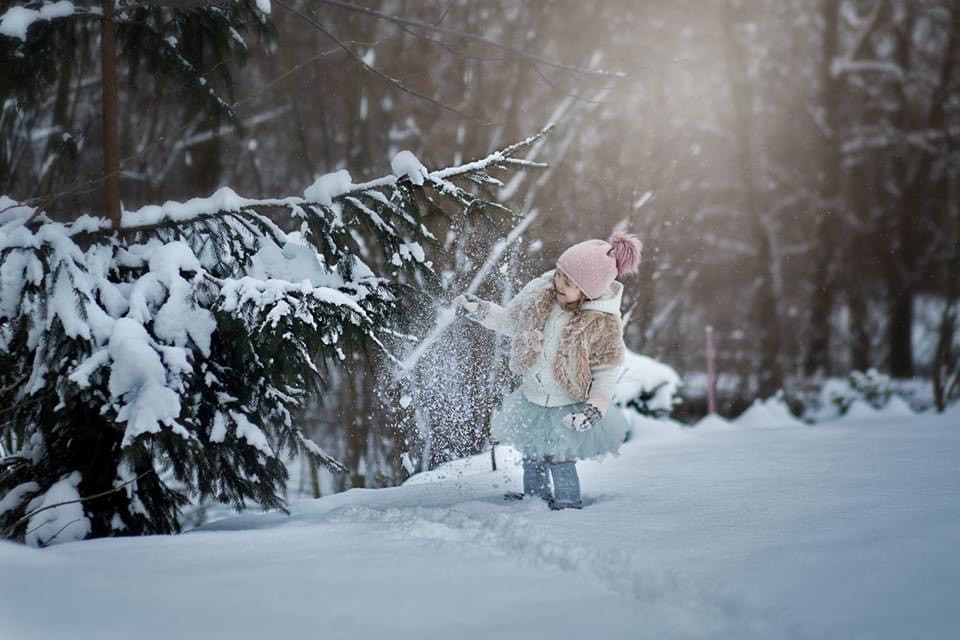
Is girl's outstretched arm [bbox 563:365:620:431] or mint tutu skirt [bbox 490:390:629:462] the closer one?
girl's outstretched arm [bbox 563:365:620:431]

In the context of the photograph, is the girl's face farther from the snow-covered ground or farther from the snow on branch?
the snow on branch

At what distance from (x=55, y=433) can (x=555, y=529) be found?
219 cm

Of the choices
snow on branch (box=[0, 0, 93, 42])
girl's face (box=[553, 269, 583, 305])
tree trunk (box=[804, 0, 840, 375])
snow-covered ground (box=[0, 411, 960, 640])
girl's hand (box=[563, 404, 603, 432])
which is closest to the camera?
snow-covered ground (box=[0, 411, 960, 640])

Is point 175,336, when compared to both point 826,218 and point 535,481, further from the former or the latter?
point 826,218

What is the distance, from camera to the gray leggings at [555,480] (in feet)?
12.9

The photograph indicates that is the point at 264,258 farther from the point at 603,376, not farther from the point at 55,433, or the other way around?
the point at 603,376

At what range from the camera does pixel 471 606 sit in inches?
91.4

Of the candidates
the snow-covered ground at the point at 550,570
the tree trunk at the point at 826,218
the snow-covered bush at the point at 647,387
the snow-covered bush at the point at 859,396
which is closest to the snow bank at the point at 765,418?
the snow-covered bush at the point at 647,387

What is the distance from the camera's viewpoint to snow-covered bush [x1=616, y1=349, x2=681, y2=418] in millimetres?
7145

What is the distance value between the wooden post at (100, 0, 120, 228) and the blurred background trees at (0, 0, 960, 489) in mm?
221

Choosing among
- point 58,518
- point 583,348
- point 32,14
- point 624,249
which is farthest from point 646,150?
point 58,518

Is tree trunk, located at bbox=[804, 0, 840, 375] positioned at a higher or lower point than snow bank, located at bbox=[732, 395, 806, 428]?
higher

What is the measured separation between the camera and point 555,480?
3.98 m

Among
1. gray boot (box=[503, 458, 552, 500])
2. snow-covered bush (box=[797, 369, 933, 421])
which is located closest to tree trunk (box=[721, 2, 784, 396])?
snow-covered bush (box=[797, 369, 933, 421])
